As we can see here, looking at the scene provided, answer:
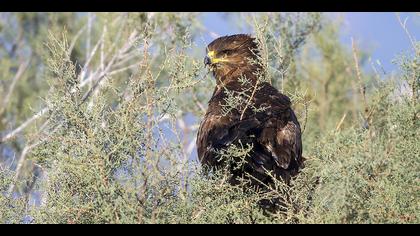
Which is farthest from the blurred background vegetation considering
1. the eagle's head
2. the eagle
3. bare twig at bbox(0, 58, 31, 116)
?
bare twig at bbox(0, 58, 31, 116)

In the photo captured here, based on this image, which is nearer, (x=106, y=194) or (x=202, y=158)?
(x=106, y=194)

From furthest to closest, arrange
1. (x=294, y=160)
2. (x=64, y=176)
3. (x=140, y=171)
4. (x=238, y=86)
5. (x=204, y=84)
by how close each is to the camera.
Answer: (x=204, y=84)
(x=238, y=86)
(x=294, y=160)
(x=64, y=176)
(x=140, y=171)

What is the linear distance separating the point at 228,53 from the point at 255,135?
6.88 feet

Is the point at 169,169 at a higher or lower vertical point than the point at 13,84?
lower

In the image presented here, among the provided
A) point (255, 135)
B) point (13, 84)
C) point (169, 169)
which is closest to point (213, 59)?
point (255, 135)

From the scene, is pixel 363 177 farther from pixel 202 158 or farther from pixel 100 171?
pixel 202 158

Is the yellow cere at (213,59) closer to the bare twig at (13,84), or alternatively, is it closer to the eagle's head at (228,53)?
the eagle's head at (228,53)

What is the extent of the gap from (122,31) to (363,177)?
29.7 ft

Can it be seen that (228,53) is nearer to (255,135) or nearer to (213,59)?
(213,59)

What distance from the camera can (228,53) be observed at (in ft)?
26.3

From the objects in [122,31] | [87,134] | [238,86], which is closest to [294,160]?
[238,86]

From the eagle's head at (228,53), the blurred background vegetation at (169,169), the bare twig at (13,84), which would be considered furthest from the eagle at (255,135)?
the bare twig at (13,84)
